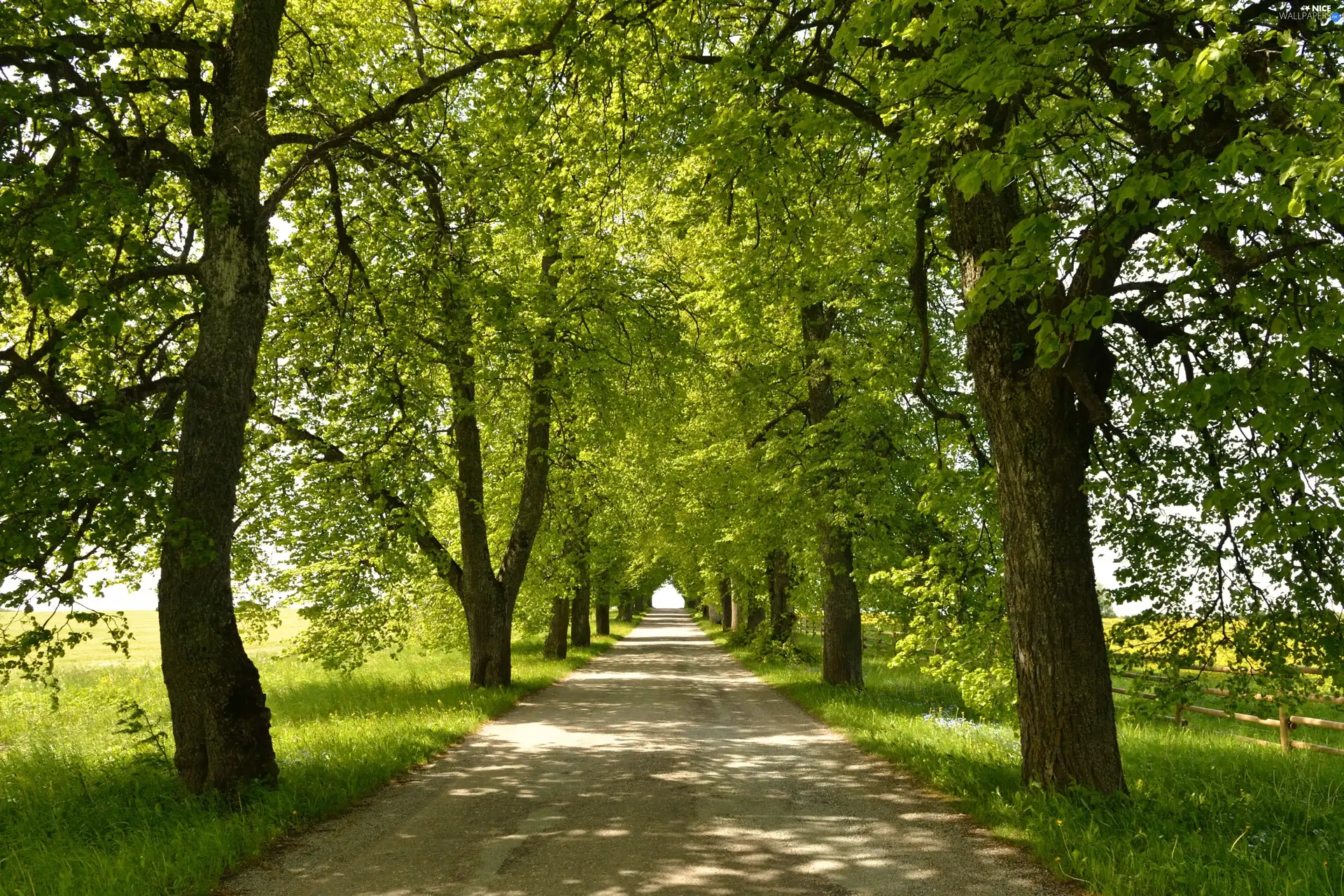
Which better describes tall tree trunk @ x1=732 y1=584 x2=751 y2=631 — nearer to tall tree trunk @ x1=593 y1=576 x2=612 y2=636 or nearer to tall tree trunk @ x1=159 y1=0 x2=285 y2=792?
tall tree trunk @ x1=593 y1=576 x2=612 y2=636

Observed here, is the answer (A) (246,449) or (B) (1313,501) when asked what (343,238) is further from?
(B) (1313,501)

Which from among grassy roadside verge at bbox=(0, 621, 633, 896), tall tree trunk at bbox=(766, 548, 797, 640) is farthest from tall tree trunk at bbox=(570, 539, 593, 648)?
grassy roadside verge at bbox=(0, 621, 633, 896)

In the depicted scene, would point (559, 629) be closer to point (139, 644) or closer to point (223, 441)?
point (223, 441)

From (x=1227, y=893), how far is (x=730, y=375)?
15099 mm

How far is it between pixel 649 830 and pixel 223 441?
17.6ft

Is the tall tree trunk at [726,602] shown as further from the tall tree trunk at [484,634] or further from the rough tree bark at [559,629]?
the tall tree trunk at [484,634]

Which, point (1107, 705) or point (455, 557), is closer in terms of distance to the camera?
point (1107, 705)

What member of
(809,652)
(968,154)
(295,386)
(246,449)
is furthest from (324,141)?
(809,652)

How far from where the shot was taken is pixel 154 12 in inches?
393

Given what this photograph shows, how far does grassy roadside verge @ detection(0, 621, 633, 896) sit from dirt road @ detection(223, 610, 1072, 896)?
368 mm

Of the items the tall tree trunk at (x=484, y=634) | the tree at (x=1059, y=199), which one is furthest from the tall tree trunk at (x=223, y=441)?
the tall tree trunk at (x=484, y=634)

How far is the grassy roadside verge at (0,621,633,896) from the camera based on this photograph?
583cm

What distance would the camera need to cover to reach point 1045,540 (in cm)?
709

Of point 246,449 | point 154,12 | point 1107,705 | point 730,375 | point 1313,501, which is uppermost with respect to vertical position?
point 154,12
